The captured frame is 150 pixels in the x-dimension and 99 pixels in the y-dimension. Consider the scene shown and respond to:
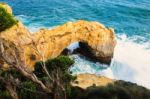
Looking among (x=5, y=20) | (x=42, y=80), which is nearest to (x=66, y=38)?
(x=5, y=20)

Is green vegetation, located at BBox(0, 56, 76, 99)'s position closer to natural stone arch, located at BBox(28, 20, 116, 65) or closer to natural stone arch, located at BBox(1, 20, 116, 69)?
natural stone arch, located at BBox(1, 20, 116, 69)

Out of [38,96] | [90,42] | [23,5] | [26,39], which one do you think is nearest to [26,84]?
[38,96]

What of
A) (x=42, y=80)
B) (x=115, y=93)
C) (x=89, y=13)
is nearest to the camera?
(x=115, y=93)

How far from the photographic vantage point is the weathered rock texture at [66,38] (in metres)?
32.8

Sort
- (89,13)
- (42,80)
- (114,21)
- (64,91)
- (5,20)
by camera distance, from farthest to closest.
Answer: (89,13)
(114,21)
(5,20)
(42,80)
(64,91)

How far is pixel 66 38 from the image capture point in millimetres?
35531

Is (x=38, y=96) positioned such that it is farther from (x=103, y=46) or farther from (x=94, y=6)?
(x=94, y=6)

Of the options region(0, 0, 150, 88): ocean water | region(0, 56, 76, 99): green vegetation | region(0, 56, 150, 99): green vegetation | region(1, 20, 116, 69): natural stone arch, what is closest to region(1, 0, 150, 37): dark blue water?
region(0, 0, 150, 88): ocean water

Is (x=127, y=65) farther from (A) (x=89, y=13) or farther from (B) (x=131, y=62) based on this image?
(A) (x=89, y=13)

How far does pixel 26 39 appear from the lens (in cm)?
3244

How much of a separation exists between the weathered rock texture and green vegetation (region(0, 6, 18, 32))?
1.65 meters

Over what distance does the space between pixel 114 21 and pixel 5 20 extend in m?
24.6

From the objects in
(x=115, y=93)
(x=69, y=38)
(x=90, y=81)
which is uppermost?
(x=115, y=93)

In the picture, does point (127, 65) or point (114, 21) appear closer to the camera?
point (127, 65)
